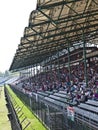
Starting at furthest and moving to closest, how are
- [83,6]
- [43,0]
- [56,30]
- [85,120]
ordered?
[56,30]
[83,6]
[43,0]
[85,120]

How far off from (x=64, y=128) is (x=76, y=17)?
8289 mm

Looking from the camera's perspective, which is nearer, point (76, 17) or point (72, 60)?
point (76, 17)

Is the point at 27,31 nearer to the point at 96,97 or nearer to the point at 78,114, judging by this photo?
the point at 96,97

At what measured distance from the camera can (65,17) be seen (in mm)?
17891

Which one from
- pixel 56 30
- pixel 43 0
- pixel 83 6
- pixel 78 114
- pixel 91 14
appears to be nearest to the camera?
pixel 78 114

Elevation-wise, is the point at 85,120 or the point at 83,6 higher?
the point at 83,6

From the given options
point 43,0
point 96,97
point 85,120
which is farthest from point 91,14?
point 85,120

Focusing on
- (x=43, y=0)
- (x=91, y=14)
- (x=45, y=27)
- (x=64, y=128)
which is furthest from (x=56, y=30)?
(x=64, y=128)

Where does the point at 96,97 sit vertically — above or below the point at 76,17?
below

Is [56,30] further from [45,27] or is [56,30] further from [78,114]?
[78,114]

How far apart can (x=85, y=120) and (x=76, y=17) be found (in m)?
9.43

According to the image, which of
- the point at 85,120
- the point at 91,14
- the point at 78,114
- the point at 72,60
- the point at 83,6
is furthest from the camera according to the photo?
the point at 72,60

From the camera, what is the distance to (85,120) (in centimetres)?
1000

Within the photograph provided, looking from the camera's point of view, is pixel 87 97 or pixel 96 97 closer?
pixel 96 97
